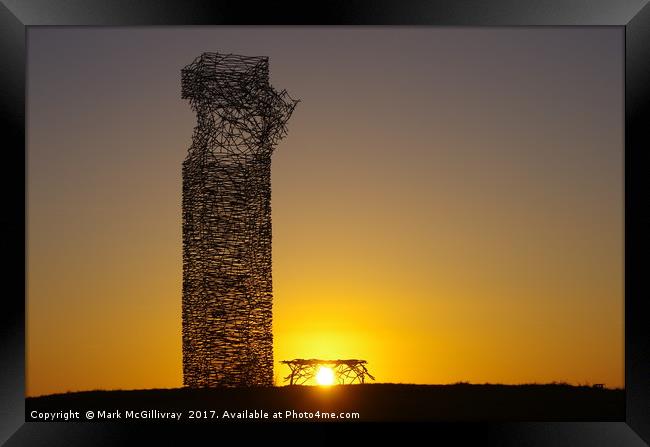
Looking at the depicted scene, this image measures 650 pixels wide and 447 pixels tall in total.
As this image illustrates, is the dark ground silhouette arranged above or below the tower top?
below

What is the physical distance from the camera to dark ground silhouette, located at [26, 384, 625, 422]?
211 inches

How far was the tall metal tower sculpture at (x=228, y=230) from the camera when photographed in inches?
226

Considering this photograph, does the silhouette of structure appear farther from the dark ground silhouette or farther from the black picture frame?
the black picture frame

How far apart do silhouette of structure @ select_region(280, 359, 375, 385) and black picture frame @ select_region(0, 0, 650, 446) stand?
62 centimetres

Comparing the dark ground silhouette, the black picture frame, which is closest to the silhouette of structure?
the dark ground silhouette
